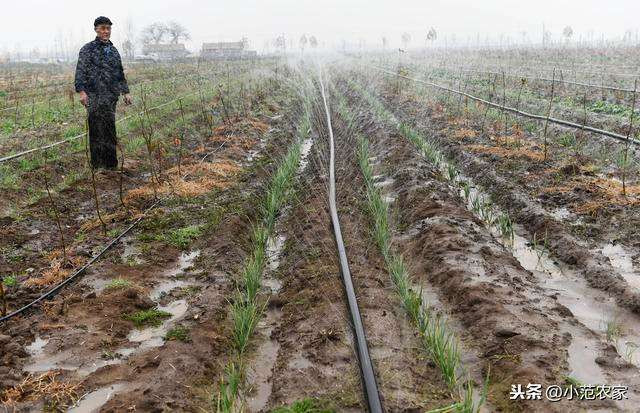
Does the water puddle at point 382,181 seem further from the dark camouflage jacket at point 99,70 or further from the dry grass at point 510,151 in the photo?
the dark camouflage jacket at point 99,70

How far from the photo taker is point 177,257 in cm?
505

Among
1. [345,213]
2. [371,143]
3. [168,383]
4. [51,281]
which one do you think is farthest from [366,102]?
[168,383]

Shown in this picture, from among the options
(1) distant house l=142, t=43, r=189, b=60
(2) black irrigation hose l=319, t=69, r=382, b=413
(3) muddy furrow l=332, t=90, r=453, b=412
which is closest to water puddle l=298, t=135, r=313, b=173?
(3) muddy furrow l=332, t=90, r=453, b=412

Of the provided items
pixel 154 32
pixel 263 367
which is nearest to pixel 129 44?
pixel 154 32

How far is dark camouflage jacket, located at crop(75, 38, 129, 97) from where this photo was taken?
270 inches

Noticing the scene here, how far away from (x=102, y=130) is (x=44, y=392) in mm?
4921

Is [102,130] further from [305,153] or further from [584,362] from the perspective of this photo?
[584,362]

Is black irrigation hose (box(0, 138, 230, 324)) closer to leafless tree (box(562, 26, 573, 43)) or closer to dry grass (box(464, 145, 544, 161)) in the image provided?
dry grass (box(464, 145, 544, 161))

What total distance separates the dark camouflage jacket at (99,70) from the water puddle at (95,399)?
16.2ft

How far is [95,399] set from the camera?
9.81 feet

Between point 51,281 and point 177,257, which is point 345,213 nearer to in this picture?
point 177,257

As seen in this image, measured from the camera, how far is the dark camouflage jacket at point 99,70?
6.86 meters

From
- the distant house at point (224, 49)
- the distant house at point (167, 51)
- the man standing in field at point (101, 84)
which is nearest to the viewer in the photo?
the man standing in field at point (101, 84)

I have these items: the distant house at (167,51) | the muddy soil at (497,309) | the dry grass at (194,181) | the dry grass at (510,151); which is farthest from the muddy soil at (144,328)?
the distant house at (167,51)
